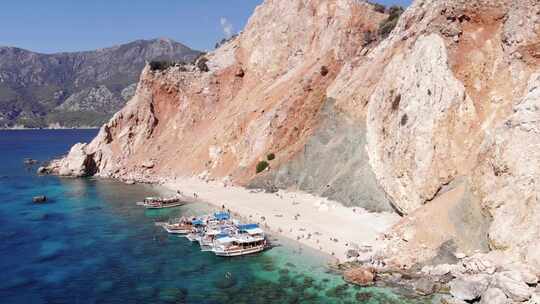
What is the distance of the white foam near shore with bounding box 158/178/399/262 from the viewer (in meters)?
50.3

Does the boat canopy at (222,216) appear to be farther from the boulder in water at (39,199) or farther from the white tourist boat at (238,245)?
the boulder in water at (39,199)

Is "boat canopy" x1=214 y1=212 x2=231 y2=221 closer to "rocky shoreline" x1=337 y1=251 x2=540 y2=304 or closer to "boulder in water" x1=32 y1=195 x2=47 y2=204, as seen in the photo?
"rocky shoreline" x1=337 y1=251 x2=540 y2=304

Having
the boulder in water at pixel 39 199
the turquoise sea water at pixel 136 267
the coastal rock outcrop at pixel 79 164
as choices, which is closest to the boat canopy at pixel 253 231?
the turquoise sea water at pixel 136 267

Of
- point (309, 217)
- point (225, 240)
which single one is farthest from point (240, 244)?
point (309, 217)

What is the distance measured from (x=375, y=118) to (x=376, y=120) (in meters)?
0.47

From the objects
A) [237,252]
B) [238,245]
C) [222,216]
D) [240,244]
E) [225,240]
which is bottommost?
[237,252]

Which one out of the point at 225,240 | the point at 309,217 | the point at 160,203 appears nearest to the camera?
the point at 225,240

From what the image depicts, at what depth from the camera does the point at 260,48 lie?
348ft

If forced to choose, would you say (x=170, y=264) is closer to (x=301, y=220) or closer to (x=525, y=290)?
(x=301, y=220)

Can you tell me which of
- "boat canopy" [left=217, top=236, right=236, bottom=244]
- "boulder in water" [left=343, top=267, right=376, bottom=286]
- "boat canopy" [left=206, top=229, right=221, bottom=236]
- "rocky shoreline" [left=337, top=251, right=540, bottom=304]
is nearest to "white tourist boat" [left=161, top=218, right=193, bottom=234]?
"boat canopy" [left=206, top=229, right=221, bottom=236]

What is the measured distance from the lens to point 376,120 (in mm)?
58844

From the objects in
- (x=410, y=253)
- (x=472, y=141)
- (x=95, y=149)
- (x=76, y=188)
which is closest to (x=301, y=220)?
(x=410, y=253)

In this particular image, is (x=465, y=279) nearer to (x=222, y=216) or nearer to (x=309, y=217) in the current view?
(x=309, y=217)

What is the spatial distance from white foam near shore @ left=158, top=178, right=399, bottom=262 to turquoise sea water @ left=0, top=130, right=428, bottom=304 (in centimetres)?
301
